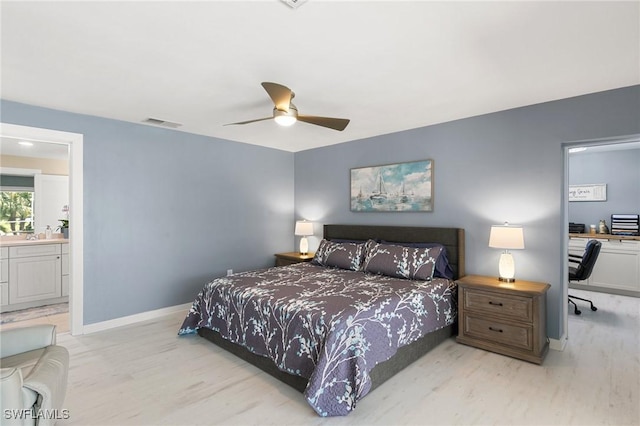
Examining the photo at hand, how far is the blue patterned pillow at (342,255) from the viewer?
4.09 metres

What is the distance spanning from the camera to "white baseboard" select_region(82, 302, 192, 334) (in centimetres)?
368

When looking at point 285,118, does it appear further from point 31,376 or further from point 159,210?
point 159,210

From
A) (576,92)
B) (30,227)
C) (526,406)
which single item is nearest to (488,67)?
(576,92)

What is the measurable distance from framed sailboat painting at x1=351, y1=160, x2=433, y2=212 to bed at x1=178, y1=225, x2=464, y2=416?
0.38 meters

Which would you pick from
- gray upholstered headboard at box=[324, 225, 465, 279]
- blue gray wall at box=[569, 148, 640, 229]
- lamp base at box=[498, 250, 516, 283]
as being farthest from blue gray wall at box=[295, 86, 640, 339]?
blue gray wall at box=[569, 148, 640, 229]

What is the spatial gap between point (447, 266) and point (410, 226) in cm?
79

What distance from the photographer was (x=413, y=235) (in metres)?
4.15

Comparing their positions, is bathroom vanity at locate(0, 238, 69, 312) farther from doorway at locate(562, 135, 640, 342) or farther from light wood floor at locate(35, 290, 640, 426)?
doorway at locate(562, 135, 640, 342)

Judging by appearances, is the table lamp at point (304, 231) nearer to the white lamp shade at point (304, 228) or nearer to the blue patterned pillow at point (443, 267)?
the white lamp shade at point (304, 228)

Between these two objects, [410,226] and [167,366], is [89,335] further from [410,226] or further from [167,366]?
[410,226]

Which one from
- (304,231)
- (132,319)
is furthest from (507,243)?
(132,319)

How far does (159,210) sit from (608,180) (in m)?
7.15

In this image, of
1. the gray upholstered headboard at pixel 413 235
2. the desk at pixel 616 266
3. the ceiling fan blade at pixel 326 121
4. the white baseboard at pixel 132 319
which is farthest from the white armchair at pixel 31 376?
the desk at pixel 616 266

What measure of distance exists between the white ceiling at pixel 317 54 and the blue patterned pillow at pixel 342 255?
1749mm
